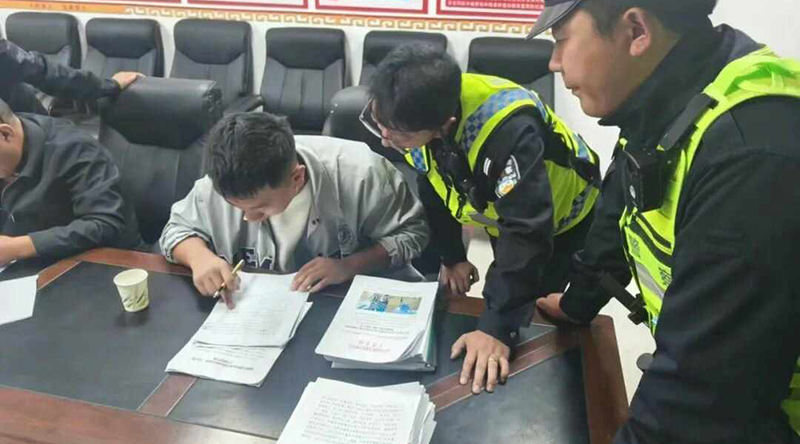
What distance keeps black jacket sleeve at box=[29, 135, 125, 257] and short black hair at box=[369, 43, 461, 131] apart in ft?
2.78

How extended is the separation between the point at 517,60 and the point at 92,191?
2.03 meters

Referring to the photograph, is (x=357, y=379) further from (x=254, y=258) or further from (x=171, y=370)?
(x=254, y=258)

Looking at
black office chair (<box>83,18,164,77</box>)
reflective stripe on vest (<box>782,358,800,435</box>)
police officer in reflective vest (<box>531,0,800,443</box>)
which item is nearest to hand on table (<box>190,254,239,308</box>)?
police officer in reflective vest (<box>531,0,800,443</box>)

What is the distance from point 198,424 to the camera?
0.89 m

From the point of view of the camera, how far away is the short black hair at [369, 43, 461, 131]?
109 centimetres

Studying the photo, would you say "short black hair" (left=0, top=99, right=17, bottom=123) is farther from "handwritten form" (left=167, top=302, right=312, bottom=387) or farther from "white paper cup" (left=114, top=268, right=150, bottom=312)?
"handwritten form" (left=167, top=302, right=312, bottom=387)

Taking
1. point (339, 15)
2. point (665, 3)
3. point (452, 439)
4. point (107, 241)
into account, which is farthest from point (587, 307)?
point (339, 15)

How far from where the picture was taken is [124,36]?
3193 millimetres

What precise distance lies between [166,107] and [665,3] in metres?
1.56

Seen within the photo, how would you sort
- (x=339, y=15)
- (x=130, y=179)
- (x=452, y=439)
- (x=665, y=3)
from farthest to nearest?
(x=339, y=15)
(x=130, y=179)
(x=452, y=439)
(x=665, y=3)

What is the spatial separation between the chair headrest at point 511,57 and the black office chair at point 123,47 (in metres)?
1.82

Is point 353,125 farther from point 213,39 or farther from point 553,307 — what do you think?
point 213,39

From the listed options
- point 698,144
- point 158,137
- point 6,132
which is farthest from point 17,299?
point 698,144

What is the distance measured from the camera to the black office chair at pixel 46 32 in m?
3.23
